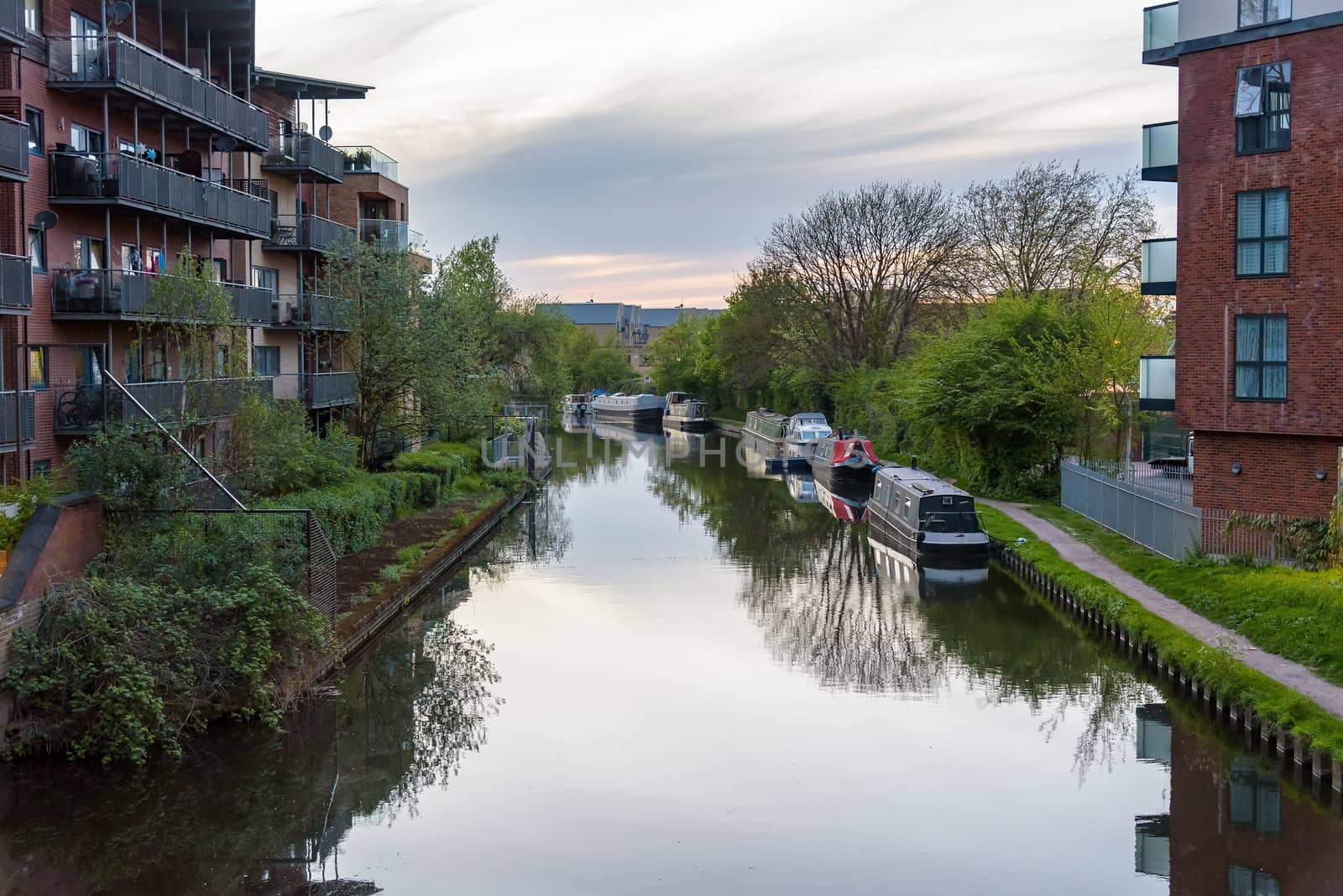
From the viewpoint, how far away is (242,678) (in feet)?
46.9

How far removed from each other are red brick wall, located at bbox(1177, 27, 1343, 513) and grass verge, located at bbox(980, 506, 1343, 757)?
3.02 meters

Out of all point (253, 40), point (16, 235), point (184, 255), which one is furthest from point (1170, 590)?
point (253, 40)

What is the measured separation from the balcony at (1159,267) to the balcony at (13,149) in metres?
18.5

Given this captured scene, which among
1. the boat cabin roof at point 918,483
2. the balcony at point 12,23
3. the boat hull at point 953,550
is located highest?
the balcony at point 12,23

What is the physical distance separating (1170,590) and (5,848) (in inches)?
643

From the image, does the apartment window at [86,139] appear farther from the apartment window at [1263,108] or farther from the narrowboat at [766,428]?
the narrowboat at [766,428]

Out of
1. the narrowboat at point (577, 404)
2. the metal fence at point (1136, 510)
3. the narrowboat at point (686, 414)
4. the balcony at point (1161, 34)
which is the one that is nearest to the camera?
the metal fence at point (1136, 510)

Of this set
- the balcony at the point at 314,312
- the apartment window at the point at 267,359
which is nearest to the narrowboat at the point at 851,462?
the balcony at the point at 314,312

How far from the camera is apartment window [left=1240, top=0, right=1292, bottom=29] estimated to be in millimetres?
20516

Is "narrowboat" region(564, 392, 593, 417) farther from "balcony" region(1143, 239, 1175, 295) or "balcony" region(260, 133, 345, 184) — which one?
"balcony" region(1143, 239, 1175, 295)

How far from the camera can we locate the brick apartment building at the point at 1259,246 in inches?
794

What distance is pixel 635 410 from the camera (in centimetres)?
8388

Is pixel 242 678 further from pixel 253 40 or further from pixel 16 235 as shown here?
pixel 253 40

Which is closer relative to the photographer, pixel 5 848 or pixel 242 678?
pixel 5 848
